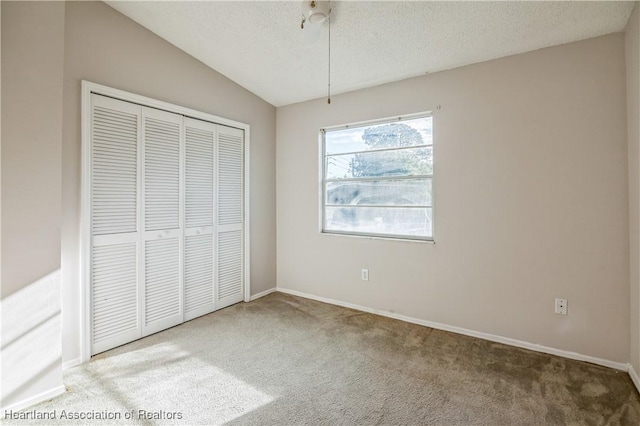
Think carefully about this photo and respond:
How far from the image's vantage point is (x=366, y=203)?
348 cm

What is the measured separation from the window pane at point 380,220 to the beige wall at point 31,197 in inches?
100

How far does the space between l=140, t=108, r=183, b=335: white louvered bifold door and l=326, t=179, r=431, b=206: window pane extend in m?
1.70

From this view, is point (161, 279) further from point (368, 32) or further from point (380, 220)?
point (368, 32)

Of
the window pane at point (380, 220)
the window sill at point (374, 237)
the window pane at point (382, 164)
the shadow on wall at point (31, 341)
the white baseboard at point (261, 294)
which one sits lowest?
the white baseboard at point (261, 294)

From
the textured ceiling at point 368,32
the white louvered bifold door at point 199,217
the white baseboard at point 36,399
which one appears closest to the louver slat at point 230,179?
the white louvered bifold door at point 199,217

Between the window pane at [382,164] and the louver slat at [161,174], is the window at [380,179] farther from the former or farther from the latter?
the louver slat at [161,174]

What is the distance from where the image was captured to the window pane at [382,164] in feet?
10.2

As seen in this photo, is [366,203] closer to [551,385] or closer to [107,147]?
[551,385]

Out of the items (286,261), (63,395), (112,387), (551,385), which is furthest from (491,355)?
(63,395)

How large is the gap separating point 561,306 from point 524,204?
2.74 ft

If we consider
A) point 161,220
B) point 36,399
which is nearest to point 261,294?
point 161,220

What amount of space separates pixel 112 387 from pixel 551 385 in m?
2.86

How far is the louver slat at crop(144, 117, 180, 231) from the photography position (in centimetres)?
277

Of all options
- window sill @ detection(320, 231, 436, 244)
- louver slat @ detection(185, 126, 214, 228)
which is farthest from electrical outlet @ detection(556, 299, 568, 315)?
louver slat @ detection(185, 126, 214, 228)
